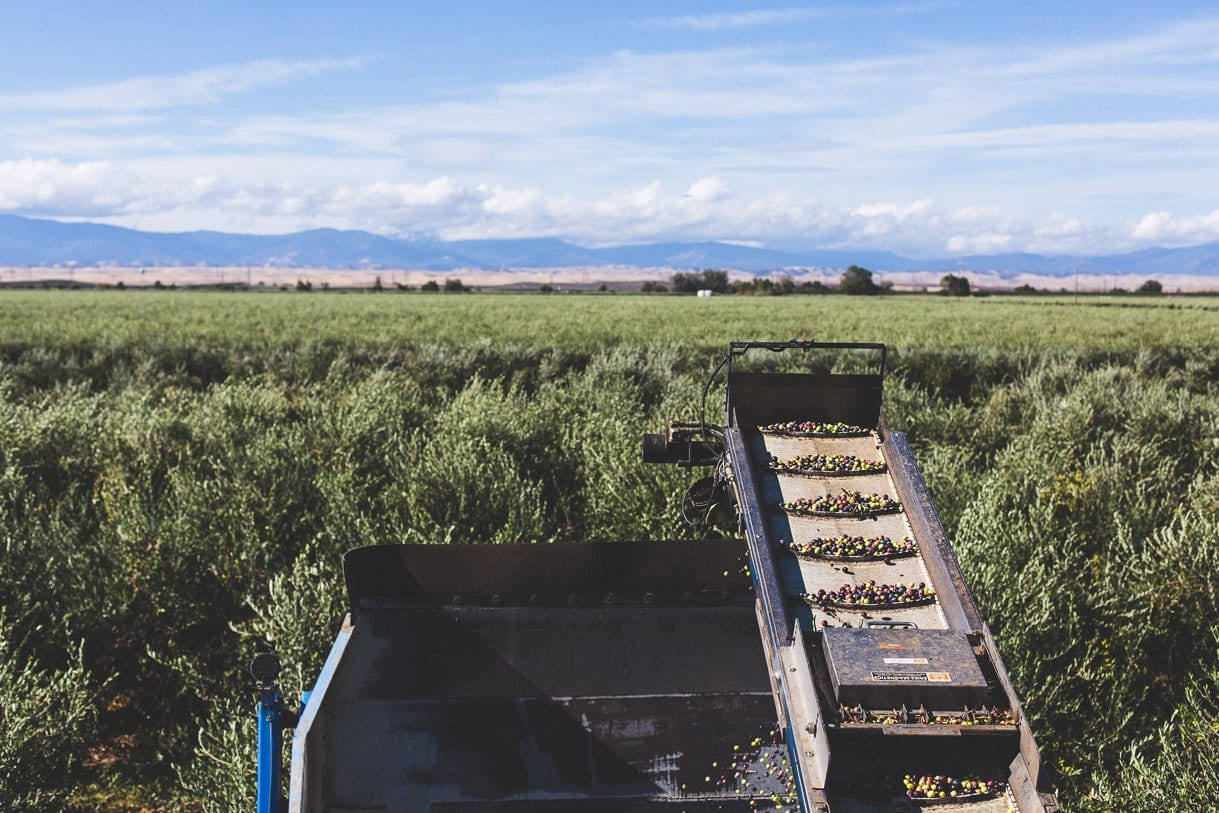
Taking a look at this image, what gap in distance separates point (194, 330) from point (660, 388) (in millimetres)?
A: 17166

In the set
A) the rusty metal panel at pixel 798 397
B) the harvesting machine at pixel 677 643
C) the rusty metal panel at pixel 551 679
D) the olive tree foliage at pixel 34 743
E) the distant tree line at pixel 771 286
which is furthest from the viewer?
the distant tree line at pixel 771 286

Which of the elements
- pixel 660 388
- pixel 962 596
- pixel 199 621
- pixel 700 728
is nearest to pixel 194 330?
pixel 660 388

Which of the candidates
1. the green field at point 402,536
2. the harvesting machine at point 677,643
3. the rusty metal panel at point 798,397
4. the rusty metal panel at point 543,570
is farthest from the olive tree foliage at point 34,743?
the rusty metal panel at point 798,397

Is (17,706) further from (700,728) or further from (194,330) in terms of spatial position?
(194,330)

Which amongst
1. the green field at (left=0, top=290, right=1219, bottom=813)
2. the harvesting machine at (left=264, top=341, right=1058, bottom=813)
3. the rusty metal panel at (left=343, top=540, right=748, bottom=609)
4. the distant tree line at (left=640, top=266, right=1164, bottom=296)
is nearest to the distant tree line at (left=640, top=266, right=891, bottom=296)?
the distant tree line at (left=640, top=266, right=1164, bottom=296)

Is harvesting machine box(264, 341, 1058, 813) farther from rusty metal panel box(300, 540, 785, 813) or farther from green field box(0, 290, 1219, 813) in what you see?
green field box(0, 290, 1219, 813)

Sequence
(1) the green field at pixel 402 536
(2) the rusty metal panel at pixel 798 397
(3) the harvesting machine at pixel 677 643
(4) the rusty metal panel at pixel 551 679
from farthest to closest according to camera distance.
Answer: (1) the green field at pixel 402 536 → (4) the rusty metal panel at pixel 551 679 → (2) the rusty metal panel at pixel 798 397 → (3) the harvesting machine at pixel 677 643

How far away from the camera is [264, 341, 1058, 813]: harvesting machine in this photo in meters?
4.36

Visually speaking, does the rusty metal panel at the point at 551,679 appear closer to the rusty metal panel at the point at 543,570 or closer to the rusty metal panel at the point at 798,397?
the rusty metal panel at the point at 543,570

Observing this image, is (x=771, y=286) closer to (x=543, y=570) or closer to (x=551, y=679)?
(x=543, y=570)

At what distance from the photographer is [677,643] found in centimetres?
703

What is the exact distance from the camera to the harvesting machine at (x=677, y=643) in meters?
4.36

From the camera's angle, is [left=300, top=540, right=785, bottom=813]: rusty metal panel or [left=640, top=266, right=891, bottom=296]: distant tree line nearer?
[left=300, top=540, right=785, bottom=813]: rusty metal panel

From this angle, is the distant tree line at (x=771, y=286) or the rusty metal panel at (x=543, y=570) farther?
the distant tree line at (x=771, y=286)
